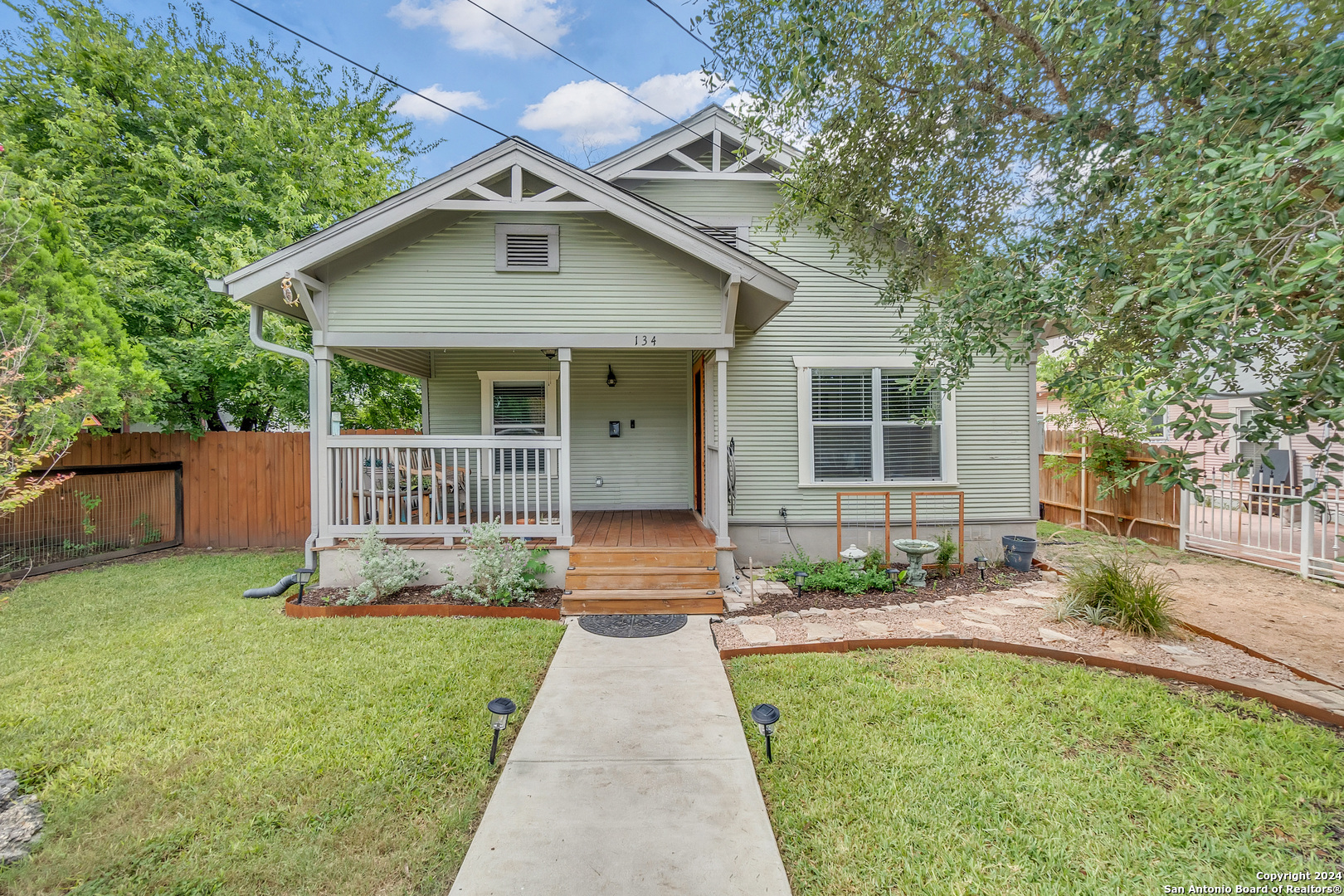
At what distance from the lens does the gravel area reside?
4059mm

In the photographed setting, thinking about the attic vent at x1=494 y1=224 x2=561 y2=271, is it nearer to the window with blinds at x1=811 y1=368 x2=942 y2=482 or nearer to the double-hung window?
the double-hung window

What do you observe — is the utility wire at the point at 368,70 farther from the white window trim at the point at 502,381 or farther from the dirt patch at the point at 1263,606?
the dirt patch at the point at 1263,606

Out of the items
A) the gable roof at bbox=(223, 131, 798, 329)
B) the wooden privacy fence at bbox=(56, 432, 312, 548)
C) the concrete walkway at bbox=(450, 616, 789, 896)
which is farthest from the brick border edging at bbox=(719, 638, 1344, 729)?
the wooden privacy fence at bbox=(56, 432, 312, 548)

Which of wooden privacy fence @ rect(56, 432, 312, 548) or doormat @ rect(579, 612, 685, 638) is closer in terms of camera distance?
doormat @ rect(579, 612, 685, 638)

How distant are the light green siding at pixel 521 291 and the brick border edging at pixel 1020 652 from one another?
11.6ft

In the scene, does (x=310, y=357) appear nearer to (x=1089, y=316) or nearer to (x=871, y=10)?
(x=871, y=10)

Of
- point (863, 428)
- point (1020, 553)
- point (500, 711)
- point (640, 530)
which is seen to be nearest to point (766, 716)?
point (500, 711)

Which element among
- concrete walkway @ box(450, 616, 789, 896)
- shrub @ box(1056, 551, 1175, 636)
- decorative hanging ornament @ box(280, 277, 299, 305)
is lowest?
concrete walkway @ box(450, 616, 789, 896)

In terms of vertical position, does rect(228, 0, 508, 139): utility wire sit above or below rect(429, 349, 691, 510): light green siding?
above

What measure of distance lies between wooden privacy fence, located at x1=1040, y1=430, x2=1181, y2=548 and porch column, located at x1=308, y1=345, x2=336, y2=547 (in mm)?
10184

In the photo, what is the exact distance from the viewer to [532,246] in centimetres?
631

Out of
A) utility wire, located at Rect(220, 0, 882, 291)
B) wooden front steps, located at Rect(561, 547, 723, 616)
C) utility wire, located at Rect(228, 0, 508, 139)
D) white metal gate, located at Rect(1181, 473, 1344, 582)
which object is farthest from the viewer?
white metal gate, located at Rect(1181, 473, 1344, 582)

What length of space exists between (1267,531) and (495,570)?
10.4 metres

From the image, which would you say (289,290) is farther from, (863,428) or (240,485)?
(863,428)
